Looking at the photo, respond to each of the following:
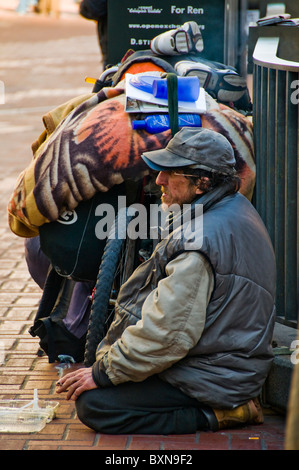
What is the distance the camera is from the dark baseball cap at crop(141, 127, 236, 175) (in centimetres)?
364

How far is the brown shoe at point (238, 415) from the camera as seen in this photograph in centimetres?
372

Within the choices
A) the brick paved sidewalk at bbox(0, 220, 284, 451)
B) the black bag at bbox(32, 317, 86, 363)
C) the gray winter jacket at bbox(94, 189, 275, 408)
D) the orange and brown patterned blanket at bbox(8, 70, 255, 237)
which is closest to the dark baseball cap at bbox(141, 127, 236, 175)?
the gray winter jacket at bbox(94, 189, 275, 408)

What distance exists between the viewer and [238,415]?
3.73 meters

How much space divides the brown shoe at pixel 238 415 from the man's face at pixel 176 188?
37.3 inches

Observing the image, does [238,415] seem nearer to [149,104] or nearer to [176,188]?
[176,188]

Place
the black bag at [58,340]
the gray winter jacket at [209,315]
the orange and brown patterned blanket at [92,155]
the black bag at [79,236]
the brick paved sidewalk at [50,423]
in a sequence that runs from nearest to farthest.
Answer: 1. the gray winter jacket at [209,315]
2. the brick paved sidewalk at [50,423]
3. the orange and brown patterned blanket at [92,155]
4. the black bag at [79,236]
5. the black bag at [58,340]

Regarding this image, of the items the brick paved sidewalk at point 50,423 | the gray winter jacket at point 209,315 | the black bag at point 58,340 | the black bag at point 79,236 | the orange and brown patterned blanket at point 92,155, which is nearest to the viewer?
the gray winter jacket at point 209,315

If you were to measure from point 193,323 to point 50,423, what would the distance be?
3.09 ft

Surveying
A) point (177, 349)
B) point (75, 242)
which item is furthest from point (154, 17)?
point (177, 349)

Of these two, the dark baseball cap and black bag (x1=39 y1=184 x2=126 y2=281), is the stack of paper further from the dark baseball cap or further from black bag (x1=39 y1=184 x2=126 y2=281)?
the dark baseball cap

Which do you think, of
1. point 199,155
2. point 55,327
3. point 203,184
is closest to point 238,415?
point 203,184

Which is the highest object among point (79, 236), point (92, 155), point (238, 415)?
point (92, 155)

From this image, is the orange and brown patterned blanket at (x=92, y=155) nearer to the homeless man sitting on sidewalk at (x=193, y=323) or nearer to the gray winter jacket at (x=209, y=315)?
the homeless man sitting on sidewalk at (x=193, y=323)

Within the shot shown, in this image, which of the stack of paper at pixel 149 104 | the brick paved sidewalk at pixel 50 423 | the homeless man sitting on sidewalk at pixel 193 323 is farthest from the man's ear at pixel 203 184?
the brick paved sidewalk at pixel 50 423
